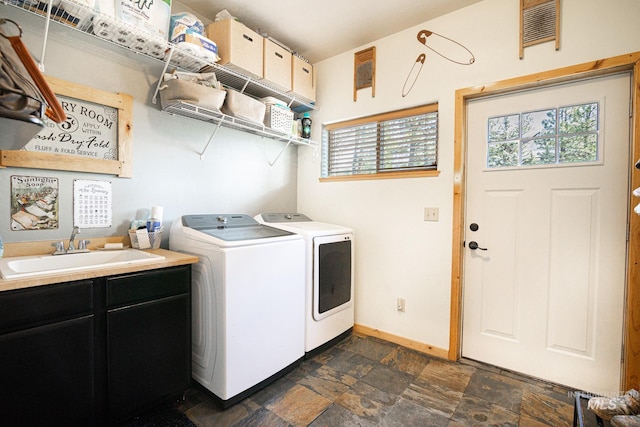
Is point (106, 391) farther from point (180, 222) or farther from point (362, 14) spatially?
point (362, 14)

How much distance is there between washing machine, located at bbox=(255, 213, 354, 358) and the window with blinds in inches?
27.4

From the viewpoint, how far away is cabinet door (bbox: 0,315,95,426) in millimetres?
1085

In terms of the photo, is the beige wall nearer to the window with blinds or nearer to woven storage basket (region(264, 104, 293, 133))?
the window with blinds

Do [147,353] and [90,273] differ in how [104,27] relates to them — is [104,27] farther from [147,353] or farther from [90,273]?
[147,353]

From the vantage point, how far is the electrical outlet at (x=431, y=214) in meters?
2.25

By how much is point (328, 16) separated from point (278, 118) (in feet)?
2.80

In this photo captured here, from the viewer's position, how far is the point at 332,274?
91.3 inches

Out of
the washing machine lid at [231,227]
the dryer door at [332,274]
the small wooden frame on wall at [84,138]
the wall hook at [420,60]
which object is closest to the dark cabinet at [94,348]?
the washing machine lid at [231,227]

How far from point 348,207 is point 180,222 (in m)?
1.46

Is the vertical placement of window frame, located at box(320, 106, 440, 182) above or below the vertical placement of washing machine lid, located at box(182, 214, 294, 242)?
above

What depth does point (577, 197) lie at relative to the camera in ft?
5.95

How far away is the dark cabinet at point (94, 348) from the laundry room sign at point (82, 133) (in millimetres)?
841

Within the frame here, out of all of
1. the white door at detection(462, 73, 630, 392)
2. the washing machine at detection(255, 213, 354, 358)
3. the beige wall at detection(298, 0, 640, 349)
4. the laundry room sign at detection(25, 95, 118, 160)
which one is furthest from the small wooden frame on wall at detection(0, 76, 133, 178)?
the white door at detection(462, 73, 630, 392)

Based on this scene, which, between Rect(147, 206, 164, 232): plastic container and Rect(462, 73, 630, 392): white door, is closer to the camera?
Rect(462, 73, 630, 392): white door
